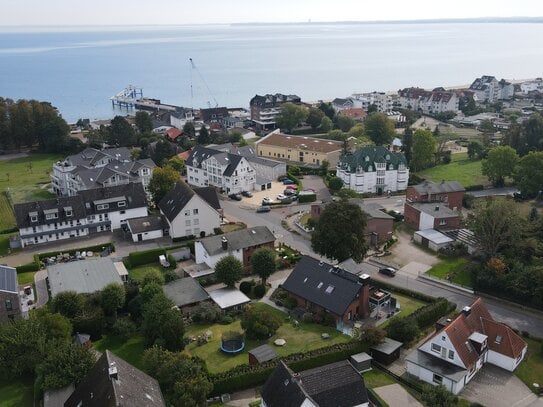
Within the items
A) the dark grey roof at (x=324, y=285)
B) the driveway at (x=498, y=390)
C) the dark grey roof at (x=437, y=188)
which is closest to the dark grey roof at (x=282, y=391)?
the dark grey roof at (x=324, y=285)

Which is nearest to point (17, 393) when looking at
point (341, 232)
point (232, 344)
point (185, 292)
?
point (232, 344)

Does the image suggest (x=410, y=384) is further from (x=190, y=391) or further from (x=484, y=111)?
(x=484, y=111)

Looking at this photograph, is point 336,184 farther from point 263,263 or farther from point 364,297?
point 364,297

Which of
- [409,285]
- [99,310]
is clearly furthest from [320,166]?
[99,310]

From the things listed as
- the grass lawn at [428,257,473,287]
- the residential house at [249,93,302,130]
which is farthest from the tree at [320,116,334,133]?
the grass lawn at [428,257,473,287]

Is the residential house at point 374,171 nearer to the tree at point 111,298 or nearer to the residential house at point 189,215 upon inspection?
the residential house at point 189,215

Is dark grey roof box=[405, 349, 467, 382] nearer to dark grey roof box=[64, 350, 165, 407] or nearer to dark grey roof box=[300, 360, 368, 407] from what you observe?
dark grey roof box=[300, 360, 368, 407]
